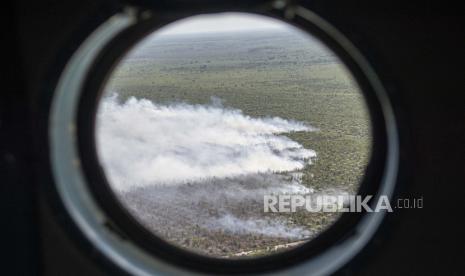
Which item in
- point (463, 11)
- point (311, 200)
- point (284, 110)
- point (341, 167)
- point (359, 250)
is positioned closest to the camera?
point (463, 11)

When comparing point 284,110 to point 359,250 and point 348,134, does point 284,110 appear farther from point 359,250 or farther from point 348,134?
point 359,250

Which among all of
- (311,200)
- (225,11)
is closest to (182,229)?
(311,200)

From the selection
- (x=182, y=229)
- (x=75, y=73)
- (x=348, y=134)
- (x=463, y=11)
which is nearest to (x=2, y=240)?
(x=75, y=73)

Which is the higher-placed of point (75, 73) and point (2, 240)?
point (75, 73)

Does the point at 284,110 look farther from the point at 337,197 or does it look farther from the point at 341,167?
the point at 337,197

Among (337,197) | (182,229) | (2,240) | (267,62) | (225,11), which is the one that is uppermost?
(267,62)

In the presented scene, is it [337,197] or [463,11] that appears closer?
[463,11]

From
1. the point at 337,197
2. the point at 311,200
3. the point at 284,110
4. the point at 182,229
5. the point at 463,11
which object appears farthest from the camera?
the point at 284,110

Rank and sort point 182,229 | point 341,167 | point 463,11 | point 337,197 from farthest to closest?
point 341,167 < point 182,229 < point 337,197 < point 463,11

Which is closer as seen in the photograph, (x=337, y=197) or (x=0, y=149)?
(x=0, y=149)
